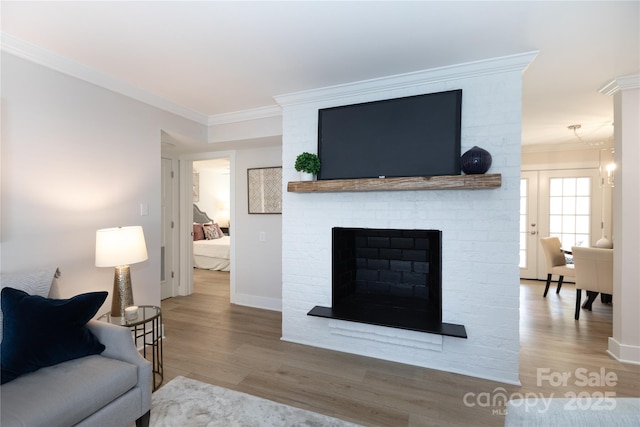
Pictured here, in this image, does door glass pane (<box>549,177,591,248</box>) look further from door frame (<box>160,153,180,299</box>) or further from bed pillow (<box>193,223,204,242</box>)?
bed pillow (<box>193,223,204,242</box>)

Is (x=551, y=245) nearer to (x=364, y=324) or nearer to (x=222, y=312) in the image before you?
(x=364, y=324)

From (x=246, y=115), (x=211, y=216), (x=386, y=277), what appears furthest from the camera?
(x=211, y=216)

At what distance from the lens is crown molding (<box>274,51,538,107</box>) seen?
2.26m

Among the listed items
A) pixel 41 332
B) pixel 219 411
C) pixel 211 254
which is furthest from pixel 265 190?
pixel 211 254

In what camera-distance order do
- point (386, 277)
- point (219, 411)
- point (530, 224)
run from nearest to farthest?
1. point (219, 411)
2. point (386, 277)
3. point (530, 224)

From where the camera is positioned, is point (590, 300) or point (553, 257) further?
point (553, 257)

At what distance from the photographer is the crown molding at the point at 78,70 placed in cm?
202

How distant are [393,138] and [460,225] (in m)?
0.92

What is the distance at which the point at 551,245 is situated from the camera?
4.51 m

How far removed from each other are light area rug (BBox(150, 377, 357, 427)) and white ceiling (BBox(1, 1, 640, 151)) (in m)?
2.47

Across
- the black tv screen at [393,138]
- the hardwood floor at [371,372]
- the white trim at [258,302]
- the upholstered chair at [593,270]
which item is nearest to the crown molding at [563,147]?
the upholstered chair at [593,270]

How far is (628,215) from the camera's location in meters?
2.59

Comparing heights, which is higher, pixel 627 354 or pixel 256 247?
pixel 256 247

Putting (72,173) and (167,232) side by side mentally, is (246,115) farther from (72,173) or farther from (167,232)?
(167,232)
